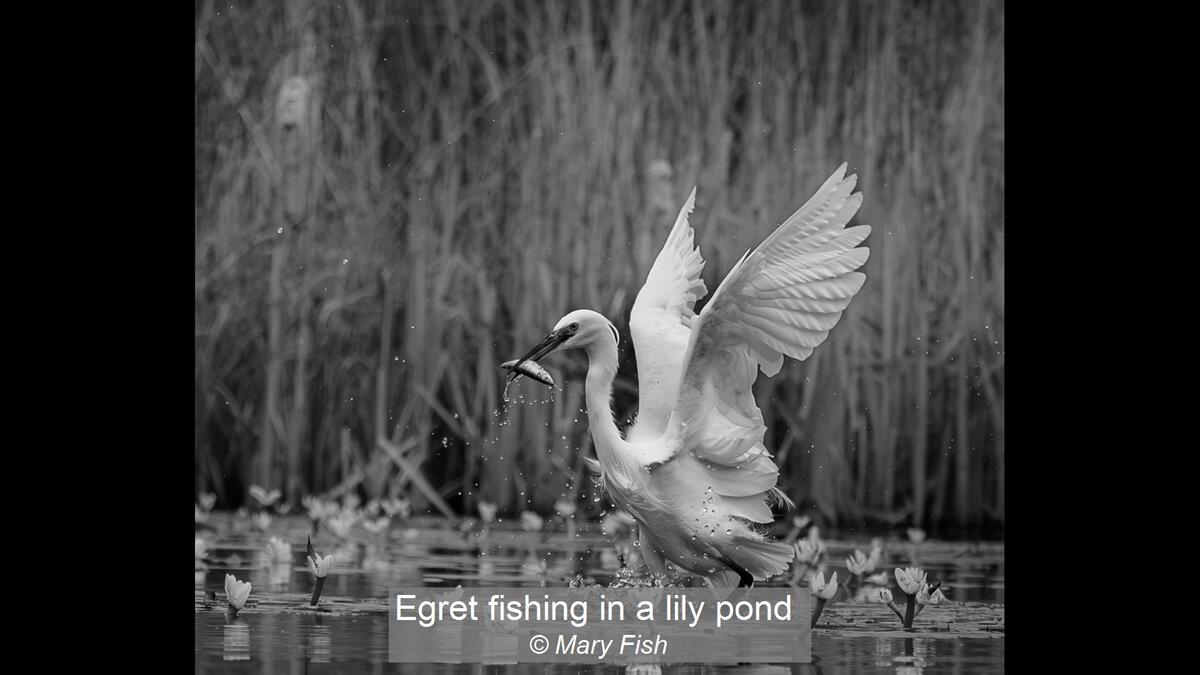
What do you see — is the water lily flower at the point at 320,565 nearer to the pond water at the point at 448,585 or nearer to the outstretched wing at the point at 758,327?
the pond water at the point at 448,585

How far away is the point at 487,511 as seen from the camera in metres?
5.60

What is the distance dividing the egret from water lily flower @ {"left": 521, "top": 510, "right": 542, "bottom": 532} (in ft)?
4.35

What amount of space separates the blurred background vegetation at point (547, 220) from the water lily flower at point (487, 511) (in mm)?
91

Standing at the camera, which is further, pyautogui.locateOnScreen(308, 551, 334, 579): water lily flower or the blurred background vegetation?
the blurred background vegetation

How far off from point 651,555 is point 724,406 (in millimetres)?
487

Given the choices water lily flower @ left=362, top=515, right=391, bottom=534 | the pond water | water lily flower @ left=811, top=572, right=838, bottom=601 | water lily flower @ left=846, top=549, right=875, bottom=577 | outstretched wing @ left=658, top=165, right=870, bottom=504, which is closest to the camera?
the pond water

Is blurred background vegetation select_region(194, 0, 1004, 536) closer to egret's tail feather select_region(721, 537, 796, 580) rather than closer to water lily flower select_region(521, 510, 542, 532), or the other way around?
water lily flower select_region(521, 510, 542, 532)

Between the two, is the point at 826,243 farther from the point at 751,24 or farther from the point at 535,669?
the point at 751,24

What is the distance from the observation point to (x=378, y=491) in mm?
5879

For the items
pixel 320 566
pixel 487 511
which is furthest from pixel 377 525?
pixel 320 566

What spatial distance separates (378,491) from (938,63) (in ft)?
8.97

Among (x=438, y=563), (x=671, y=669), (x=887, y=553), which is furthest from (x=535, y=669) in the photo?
(x=887, y=553)

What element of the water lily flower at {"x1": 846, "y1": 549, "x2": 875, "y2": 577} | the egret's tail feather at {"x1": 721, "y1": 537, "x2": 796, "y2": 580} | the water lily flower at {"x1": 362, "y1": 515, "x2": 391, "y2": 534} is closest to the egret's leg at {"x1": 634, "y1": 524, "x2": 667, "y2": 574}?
the egret's tail feather at {"x1": 721, "y1": 537, "x2": 796, "y2": 580}

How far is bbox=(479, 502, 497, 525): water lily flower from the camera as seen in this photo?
5.59 meters
